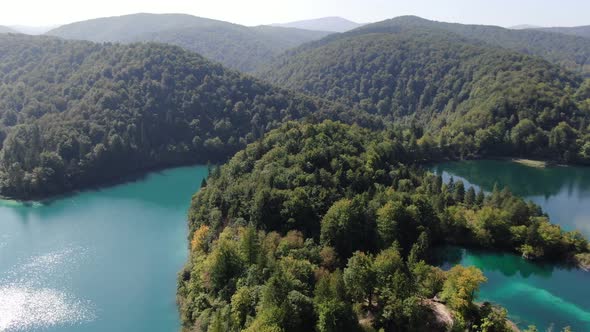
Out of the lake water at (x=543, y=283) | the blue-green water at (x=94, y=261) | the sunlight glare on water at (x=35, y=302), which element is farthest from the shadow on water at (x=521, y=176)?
the sunlight glare on water at (x=35, y=302)

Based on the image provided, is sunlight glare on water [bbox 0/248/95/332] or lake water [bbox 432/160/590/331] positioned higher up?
lake water [bbox 432/160/590/331]

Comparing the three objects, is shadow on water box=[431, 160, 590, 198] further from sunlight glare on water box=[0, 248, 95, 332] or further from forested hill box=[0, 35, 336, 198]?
sunlight glare on water box=[0, 248, 95, 332]

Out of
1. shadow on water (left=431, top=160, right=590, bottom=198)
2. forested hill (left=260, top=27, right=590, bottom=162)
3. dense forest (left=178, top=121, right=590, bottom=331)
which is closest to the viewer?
dense forest (left=178, top=121, right=590, bottom=331)

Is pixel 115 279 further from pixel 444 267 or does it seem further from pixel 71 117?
pixel 71 117

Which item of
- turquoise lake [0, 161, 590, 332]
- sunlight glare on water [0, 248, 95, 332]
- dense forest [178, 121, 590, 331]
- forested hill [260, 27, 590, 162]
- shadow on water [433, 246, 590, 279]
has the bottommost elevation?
sunlight glare on water [0, 248, 95, 332]

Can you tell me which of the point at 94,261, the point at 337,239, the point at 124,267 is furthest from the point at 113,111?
the point at 337,239

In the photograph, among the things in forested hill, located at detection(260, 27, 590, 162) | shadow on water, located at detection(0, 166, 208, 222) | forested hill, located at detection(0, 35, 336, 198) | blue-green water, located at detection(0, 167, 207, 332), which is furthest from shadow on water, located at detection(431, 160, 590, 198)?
blue-green water, located at detection(0, 167, 207, 332)

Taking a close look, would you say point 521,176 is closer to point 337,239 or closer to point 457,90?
point 457,90
